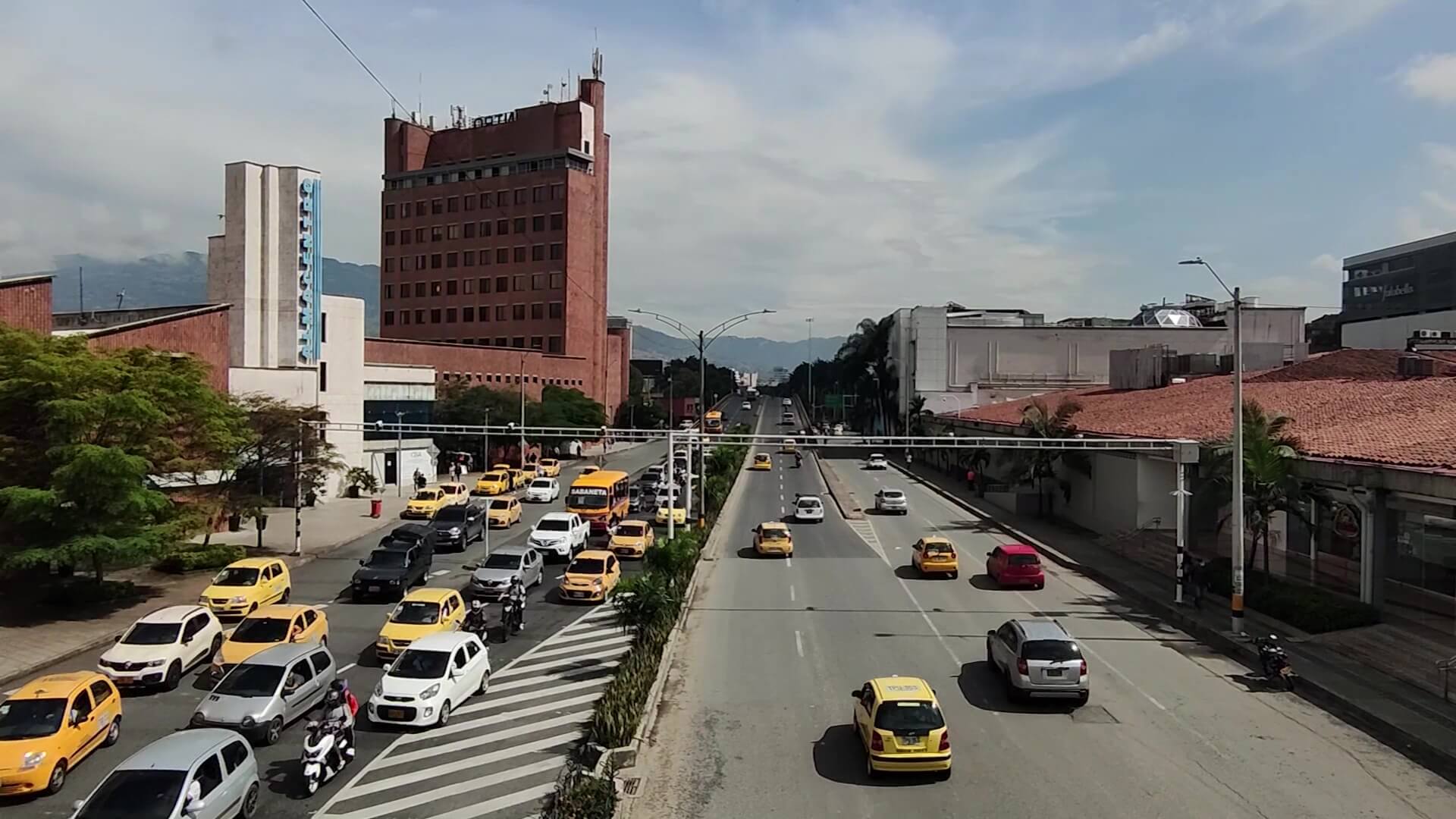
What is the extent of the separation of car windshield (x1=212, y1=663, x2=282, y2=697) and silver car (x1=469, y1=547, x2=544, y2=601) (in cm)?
1104

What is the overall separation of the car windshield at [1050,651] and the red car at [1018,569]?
13652 mm

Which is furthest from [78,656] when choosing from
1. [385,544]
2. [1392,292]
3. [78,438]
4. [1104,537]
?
[1392,292]

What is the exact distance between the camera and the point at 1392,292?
13225 cm

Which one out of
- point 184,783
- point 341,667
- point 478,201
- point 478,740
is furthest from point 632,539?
point 478,201

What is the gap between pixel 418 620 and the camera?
79.6 ft

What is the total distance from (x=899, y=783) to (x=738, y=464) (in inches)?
2639

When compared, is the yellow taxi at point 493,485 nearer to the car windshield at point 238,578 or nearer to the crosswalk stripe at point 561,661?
the car windshield at point 238,578

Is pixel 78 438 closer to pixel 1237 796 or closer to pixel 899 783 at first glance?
pixel 899 783

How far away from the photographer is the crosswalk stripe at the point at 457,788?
14898mm

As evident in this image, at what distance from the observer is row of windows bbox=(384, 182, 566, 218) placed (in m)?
120

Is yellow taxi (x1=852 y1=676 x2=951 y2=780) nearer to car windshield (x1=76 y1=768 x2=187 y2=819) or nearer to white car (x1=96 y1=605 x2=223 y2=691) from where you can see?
car windshield (x1=76 y1=768 x2=187 y2=819)

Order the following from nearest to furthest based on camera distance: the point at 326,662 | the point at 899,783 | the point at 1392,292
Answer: the point at 899,783 → the point at 326,662 → the point at 1392,292

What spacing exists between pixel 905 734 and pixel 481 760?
23.1 feet

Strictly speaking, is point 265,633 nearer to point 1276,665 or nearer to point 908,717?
point 908,717
